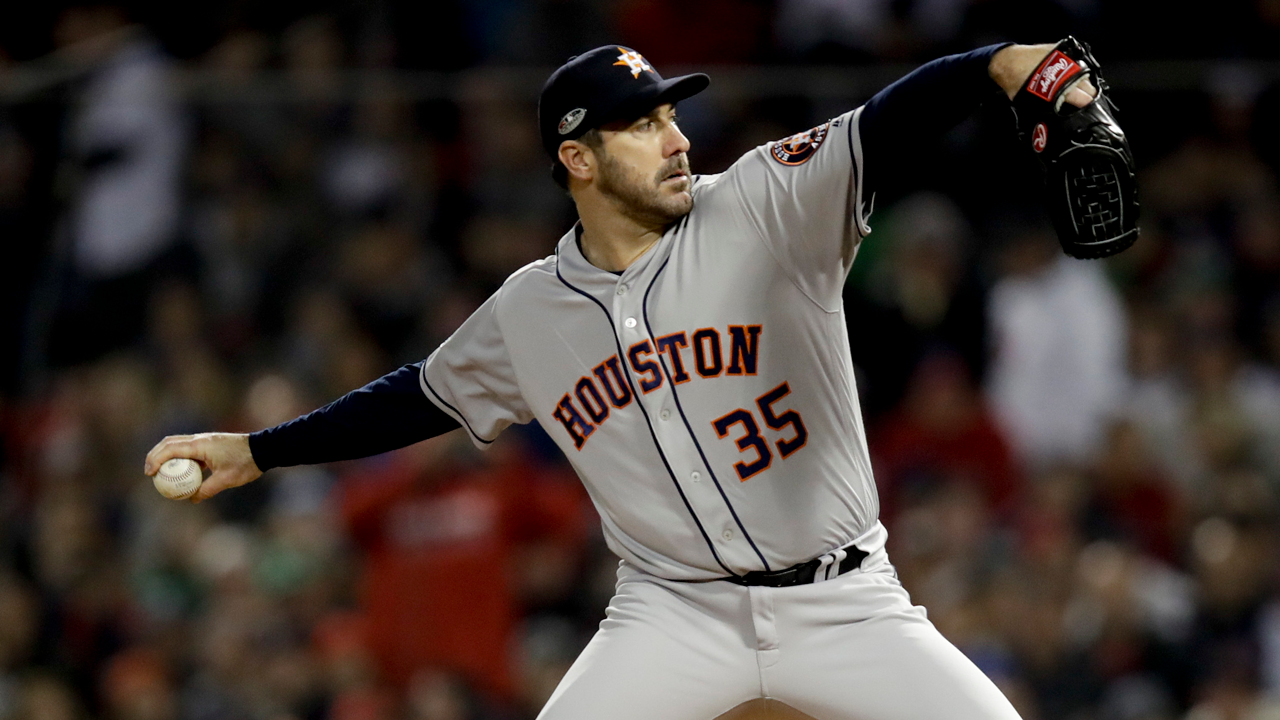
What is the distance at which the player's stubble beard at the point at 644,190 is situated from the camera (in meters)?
3.40

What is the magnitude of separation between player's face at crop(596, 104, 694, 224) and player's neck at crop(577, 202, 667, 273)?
62 mm

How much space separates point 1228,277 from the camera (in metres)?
6.96

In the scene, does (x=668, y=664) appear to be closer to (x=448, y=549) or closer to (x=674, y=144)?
(x=674, y=144)

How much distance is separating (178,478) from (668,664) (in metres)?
1.16

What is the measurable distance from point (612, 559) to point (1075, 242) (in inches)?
154

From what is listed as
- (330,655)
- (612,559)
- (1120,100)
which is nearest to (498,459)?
(612,559)

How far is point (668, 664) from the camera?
3307 mm

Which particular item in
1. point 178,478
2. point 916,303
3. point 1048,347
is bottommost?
point 1048,347

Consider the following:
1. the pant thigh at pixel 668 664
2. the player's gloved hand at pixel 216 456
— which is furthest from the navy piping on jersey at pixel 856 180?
the player's gloved hand at pixel 216 456

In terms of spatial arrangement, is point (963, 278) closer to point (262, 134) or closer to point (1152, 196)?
point (1152, 196)

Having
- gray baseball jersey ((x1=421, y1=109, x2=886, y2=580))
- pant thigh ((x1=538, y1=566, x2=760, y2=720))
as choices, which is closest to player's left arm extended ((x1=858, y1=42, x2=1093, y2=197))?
gray baseball jersey ((x1=421, y1=109, x2=886, y2=580))

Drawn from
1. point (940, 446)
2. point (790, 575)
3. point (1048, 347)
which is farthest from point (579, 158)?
point (1048, 347)

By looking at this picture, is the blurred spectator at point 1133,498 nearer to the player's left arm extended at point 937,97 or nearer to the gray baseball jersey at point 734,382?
the gray baseball jersey at point 734,382

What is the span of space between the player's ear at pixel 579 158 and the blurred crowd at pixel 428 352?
3.18 metres
